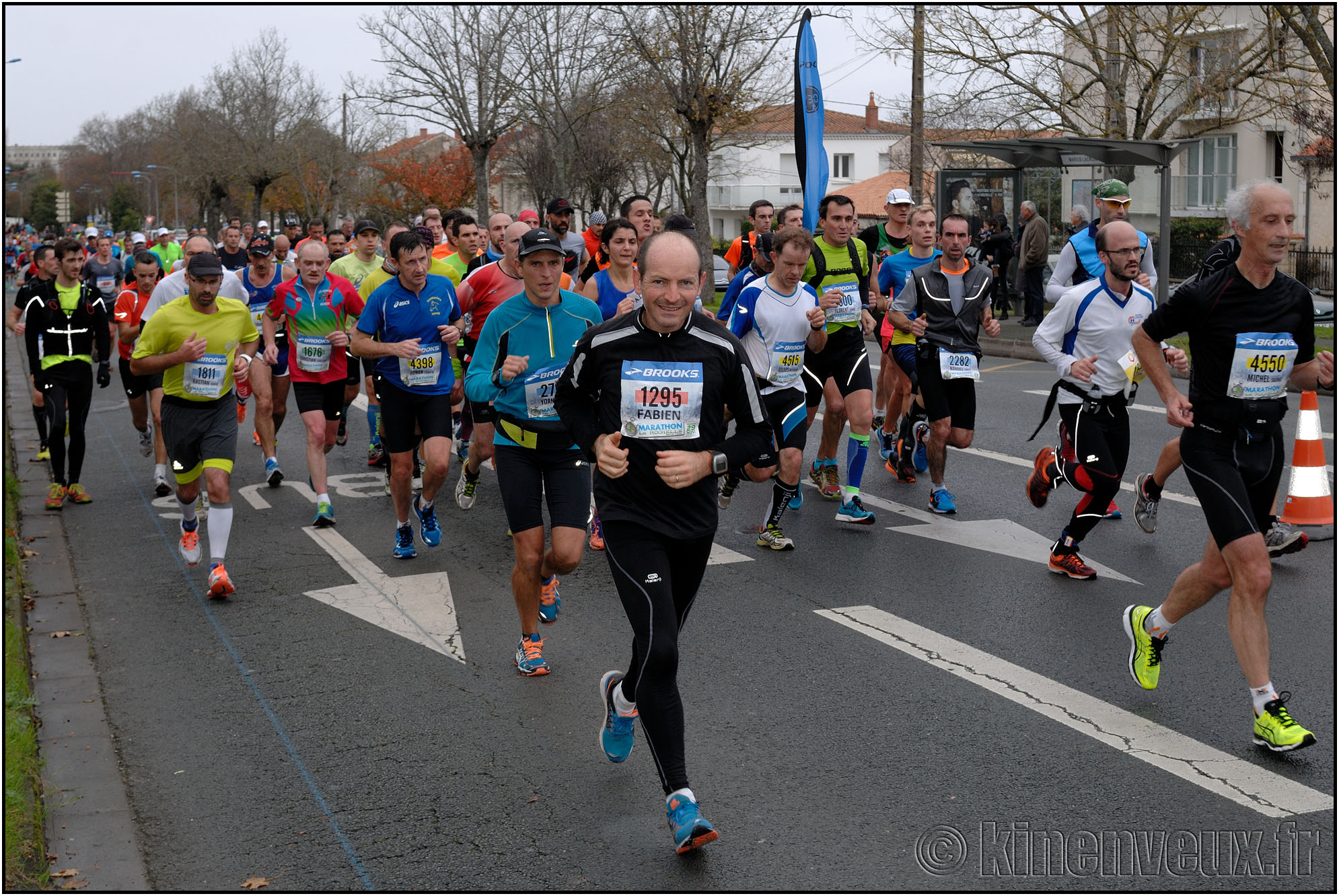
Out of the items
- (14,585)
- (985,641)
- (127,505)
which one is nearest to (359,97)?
(127,505)

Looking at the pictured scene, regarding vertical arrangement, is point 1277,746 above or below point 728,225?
below

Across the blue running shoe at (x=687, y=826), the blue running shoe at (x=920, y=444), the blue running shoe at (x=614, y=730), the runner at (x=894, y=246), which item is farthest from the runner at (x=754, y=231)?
the blue running shoe at (x=687, y=826)

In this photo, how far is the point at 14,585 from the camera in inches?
311

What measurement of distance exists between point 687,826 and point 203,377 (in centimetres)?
487

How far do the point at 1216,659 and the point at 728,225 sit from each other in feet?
286

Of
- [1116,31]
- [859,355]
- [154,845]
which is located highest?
[1116,31]

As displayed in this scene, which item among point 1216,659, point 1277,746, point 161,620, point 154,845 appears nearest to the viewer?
point 154,845

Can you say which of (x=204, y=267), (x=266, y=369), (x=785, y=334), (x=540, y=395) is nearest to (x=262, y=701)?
(x=540, y=395)

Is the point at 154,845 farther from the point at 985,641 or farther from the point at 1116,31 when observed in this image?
the point at 1116,31

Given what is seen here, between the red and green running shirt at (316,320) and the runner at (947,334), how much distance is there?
4.01 meters

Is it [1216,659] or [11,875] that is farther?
[1216,659]

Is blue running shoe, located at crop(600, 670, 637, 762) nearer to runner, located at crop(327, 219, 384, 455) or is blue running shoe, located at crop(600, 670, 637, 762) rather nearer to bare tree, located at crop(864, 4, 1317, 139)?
runner, located at crop(327, 219, 384, 455)

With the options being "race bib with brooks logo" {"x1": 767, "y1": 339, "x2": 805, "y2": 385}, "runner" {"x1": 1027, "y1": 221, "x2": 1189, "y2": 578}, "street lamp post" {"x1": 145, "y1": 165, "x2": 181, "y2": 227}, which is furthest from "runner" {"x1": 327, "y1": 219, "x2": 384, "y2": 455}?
"street lamp post" {"x1": 145, "y1": 165, "x2": 181, "y2": 227}

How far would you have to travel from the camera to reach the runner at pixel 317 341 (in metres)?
9.70
